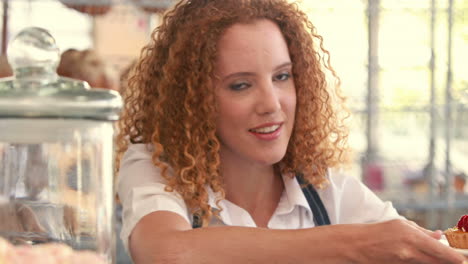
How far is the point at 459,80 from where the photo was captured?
2.98 m

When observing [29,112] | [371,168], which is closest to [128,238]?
[29,112]

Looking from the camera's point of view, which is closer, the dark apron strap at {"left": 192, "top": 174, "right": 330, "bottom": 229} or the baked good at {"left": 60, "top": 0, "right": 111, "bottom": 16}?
the dark apron strap at {"left": 192, "top": 174, "right": 330, "bottom": 229}

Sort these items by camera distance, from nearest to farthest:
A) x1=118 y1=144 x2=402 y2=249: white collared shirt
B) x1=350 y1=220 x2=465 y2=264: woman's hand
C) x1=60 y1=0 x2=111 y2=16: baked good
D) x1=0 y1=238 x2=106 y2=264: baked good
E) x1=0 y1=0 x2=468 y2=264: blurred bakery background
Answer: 1. x1=0 y1=238 x2=106 y2=264: baked good
2. x1=350 y1=220 x2=465 y2=264: woman's hand
3. x1=118 y1=144 x2=402 y2=249: white collared shirt
4. x1=60 y1=0 x2=111 y2=16: baked good
5. x1=0 y1=0 x2=468 y2=264: blurred bakery background

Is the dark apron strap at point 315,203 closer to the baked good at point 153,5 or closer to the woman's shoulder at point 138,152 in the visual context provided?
the woman's shoulder at point 138,152

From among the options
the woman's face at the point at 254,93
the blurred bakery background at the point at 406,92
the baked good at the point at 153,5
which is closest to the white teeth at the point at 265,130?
the woman's face at the point at 254,93

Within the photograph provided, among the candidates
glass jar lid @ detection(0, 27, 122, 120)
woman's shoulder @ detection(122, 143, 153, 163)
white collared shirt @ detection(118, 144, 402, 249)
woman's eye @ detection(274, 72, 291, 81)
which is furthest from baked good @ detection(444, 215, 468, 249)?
glass jar lid @ detection(0, 27, 122, 120)

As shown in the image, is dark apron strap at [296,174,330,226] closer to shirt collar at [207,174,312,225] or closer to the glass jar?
shirt collar at [207,174,312,225]

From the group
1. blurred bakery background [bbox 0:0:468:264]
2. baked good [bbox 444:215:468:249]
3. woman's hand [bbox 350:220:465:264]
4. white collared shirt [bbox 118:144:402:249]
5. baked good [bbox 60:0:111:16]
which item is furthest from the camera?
blurred bakery background [bbox 0:0:468:264]

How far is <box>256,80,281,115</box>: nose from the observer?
1.26m

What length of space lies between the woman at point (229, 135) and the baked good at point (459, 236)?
0.04 metres

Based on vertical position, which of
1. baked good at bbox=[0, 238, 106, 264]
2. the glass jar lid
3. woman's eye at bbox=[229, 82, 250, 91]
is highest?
the glass jar lid

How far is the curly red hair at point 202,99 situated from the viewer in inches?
51.4

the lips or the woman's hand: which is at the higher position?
the lips

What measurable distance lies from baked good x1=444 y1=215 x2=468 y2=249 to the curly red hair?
1.08 ft
